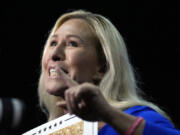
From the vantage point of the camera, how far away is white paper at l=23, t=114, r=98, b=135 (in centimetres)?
174

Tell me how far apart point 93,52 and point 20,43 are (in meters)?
1.26

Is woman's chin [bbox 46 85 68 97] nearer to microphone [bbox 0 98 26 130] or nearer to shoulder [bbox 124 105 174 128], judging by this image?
shoulder [bbox 124 105 174 128]

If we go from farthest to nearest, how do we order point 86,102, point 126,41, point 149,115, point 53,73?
point 126,41, point 53,73, point 149,115, point 86,102

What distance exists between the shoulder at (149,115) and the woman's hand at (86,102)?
0.42 meters

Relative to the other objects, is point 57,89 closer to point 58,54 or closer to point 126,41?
Answer: point 58,54

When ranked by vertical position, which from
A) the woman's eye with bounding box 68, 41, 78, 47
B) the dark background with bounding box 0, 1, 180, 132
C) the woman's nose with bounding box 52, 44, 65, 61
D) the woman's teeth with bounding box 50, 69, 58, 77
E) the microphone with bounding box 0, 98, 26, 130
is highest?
the microphone with bounding box 0, 98, 26, 130

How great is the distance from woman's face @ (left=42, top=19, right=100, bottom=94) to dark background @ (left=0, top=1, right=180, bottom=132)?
3.15 feet

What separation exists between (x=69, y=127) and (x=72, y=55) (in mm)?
341

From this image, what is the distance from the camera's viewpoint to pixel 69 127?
1.85 m

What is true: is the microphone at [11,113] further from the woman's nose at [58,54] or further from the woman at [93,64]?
the woman's nose at [58,54]

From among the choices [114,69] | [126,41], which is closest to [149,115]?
[114,69]

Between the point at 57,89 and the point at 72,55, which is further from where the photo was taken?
the point at 72,55

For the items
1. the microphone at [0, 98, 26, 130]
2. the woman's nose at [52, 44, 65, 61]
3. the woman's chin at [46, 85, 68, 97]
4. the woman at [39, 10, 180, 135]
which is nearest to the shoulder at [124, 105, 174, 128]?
the woman at [39, 10, 180, 135]

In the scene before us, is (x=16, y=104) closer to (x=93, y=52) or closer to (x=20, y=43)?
(x=93, y=52)
